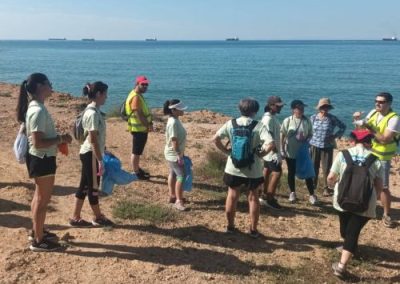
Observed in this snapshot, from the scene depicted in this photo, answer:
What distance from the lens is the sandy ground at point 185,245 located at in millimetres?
4973

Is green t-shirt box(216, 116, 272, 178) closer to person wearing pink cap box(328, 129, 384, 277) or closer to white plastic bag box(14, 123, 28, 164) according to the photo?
person wearing pink cap box(328, 129, 384, 277)

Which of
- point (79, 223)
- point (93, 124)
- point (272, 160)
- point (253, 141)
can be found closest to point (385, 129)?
point (272, 160)

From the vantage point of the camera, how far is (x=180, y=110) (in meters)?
6.57

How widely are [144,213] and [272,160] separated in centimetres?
217

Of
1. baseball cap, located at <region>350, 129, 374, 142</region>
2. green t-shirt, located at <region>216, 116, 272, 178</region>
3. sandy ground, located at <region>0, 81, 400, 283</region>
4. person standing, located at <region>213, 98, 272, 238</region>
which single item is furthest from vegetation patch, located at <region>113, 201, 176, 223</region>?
baseball cap, located at <region>350, 129, 374, 142</region>

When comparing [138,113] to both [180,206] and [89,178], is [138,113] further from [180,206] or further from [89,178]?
[89,178]

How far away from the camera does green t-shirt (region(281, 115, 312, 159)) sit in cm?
738

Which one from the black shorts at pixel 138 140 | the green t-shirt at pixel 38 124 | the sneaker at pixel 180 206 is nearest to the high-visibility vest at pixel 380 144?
the sneaker at pixel 180 206

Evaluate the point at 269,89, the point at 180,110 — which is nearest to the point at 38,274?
the point at 180,110

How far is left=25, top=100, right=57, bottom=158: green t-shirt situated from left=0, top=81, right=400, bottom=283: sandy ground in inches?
47.9

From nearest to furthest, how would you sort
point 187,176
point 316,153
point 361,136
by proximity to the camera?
point 361,136 < point 187,176 < point 316,153

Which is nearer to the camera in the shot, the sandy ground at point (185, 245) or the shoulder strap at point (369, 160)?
the shoulder strap at point (369, 160)

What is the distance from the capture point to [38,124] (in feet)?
15.3

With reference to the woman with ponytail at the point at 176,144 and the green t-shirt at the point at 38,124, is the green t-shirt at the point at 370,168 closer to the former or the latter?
the woman with ponytail at the point at 176,144
